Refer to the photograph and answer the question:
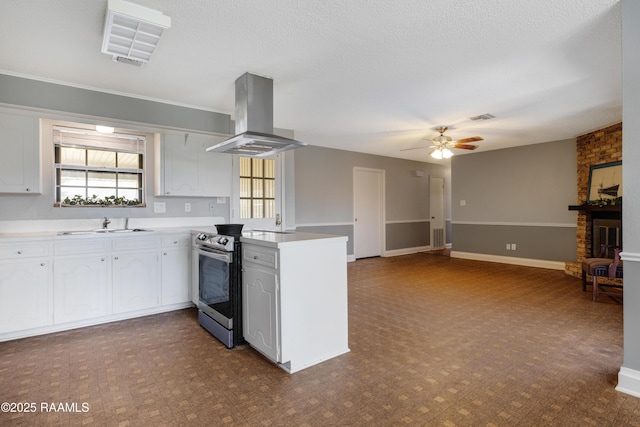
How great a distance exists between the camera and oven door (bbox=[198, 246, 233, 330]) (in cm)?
283

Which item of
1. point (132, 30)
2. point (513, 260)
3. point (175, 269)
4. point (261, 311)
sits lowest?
point (513, 260)

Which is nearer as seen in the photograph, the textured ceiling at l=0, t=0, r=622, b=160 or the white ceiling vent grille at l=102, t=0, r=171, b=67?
the white ceiling vent grille at l=102, t=0, r=171, b=67

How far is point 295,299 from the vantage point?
2412 millimetres

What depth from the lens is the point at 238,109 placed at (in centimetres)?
339

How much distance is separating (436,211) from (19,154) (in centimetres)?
842

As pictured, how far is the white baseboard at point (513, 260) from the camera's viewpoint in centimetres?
628

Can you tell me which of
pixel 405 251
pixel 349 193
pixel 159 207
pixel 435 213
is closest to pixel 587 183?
pixel 435 213

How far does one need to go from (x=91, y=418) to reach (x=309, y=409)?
1.23 meters

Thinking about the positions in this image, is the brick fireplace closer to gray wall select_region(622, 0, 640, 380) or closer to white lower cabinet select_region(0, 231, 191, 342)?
gray wall select_region(622, 0, 640, 380)

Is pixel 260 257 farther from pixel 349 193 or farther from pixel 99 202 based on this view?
pixel 349 193

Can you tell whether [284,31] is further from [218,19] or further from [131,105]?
[131,105]

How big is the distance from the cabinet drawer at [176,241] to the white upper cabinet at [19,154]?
125cm

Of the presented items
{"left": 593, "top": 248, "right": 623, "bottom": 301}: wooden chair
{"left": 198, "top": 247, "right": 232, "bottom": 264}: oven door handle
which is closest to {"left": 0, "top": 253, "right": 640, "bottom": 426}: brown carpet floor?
{"left": 593, "top": 248, "right": 623, "bottom": 301}: wooden chair

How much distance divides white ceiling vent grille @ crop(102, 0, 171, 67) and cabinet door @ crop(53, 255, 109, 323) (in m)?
1.95
